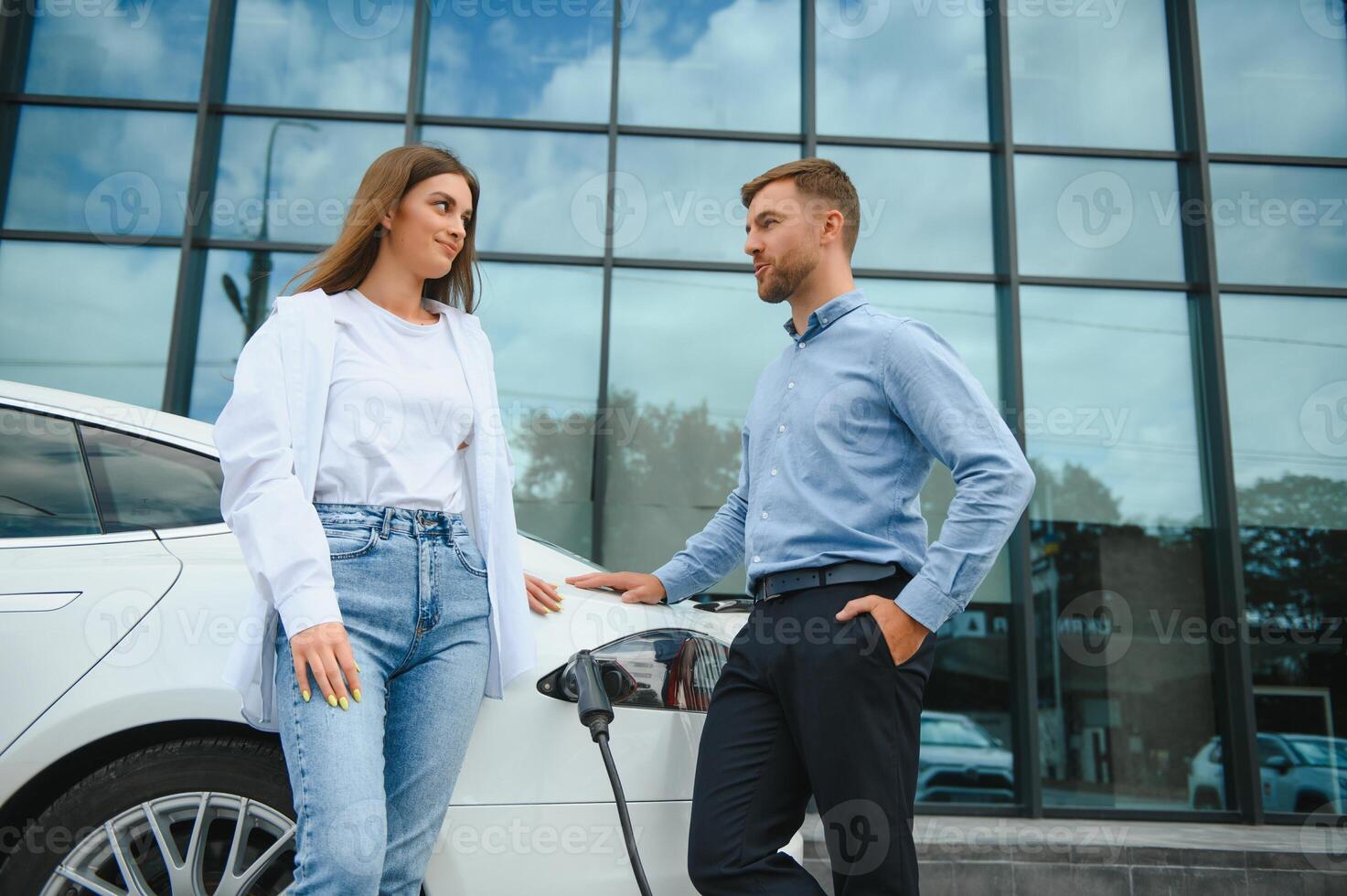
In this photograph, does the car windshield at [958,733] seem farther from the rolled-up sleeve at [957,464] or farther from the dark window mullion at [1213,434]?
the rolled-up sleeve at [957,464]

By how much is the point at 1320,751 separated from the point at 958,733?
6.81 feet

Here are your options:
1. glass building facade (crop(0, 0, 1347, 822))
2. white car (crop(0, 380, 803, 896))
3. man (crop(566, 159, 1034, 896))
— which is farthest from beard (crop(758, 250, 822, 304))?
glass building facade (crop(0, 0, 1347, 822))

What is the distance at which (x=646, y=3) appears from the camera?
258 inches

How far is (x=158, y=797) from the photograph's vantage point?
1.90 metres

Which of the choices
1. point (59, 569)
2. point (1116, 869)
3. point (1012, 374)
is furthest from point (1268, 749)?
point (59, 569)

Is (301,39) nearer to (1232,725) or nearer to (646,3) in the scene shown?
(646,3)

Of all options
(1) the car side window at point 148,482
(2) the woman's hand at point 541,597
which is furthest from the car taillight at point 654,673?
(1) the car side window at point 148,482

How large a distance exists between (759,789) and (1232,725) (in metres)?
4.90

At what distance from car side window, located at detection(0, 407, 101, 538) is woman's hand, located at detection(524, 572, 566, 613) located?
36.8 inches

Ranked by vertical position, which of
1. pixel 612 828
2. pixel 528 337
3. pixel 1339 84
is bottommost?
pixel 612 828

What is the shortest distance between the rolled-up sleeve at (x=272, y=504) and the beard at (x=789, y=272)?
106 centimetres

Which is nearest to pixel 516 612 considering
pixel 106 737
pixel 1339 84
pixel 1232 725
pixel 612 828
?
pixel 612 828

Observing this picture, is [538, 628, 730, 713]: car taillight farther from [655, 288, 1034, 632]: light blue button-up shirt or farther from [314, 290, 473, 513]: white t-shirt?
[314, 290, 473, 513]: white t-shirt

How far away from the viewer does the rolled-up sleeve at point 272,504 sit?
154cm
